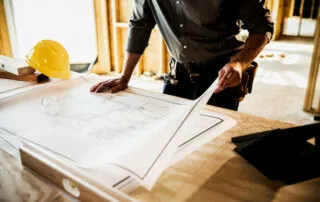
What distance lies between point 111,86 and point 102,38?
10.1 ft

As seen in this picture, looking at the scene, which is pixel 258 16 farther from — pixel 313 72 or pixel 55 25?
pixel 55 25

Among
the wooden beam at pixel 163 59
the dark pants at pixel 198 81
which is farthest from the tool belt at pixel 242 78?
the wooden beam at pixel 163 59

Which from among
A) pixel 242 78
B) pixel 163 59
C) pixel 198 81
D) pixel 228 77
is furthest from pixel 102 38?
pixel 228 77

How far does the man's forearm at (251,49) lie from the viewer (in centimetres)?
96

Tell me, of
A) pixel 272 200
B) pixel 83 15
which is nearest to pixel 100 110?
pixel 272 200

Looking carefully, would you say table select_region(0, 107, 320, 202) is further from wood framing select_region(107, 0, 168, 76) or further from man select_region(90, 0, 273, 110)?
wood framing select_region(107, 0, 168, 76)

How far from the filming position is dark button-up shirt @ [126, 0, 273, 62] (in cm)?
112

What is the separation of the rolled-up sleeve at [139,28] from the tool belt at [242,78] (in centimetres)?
19

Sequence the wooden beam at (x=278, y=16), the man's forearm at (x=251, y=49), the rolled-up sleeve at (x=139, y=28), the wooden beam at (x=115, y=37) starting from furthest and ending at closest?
the wooden beam at (x=278, y=16) → the wooden beam at (x=115, y=37) → the rolled-up sleeve at (x=139, y=28) → the man's forearm at (x=251, y=49)

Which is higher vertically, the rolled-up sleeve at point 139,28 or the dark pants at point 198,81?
the rolled-up sleeve at point 139,28

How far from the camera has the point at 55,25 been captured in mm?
3322

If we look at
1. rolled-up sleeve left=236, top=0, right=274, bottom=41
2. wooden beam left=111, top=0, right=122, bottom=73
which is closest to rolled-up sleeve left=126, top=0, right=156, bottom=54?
rolled-up sleeve left=236, top=0, right=274, bottom=41

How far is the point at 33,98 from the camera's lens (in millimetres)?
930

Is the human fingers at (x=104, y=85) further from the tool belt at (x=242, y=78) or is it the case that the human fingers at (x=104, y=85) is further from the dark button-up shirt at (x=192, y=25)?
the tool belt at (x=242, y=78)
